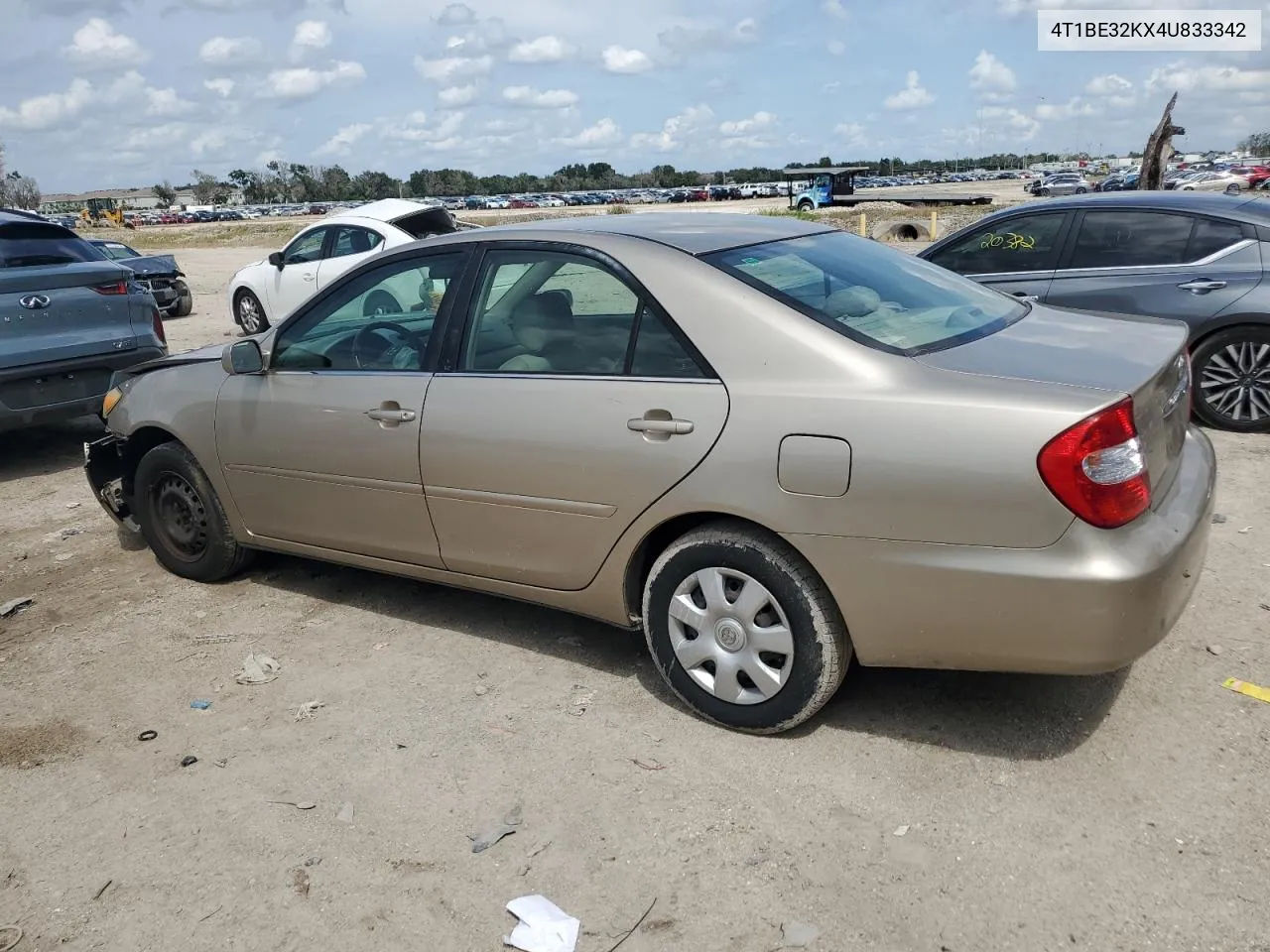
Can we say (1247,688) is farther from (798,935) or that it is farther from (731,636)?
(798,935)

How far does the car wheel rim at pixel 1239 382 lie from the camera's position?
6.63m

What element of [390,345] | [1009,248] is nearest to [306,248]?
[1009,248]

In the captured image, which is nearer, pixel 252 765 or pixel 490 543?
pixel 252 765

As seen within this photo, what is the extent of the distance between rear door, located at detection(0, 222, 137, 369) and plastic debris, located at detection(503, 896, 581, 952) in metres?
6.13

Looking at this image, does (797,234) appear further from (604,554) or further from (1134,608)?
(1134,608)

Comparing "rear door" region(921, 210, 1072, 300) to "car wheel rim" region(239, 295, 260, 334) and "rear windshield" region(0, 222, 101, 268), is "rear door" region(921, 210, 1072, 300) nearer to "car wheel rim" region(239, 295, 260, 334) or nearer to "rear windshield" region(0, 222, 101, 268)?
"rear windshield" region(0, 222, 101, 268)

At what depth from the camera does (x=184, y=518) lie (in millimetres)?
5168

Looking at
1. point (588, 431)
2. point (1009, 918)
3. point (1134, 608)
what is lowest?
point (1009, 918)

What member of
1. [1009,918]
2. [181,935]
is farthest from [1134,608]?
[181,935]

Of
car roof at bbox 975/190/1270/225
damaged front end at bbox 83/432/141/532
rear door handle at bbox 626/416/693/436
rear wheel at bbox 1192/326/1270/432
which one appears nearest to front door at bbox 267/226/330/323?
damaged front end at bbox 83/432/141/532

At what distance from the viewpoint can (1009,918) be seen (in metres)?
2.57

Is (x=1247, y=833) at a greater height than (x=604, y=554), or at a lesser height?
lesser

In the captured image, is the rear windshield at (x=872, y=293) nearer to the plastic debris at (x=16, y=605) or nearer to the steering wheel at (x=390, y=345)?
the steering wheel at (x=390, y=345)

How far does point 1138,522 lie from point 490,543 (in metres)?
2.22
